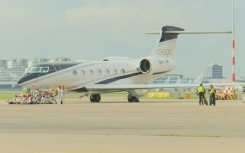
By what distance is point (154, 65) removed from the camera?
6262 cm

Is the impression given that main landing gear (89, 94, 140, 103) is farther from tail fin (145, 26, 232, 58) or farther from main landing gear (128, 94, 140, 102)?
tail fin (145, 26, 232, 58)

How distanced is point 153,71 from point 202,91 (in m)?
11.0

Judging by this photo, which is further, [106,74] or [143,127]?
[106,74]

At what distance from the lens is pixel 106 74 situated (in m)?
62.1

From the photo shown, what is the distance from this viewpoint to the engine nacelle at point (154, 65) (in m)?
62.7

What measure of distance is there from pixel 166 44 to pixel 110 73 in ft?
23.0

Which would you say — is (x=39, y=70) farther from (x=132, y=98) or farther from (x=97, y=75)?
(x=132, y=98)

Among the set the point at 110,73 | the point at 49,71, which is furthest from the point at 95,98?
the point at 49,71

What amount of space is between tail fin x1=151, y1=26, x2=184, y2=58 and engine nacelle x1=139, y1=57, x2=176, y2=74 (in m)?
1.75

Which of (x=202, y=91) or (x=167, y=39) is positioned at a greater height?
(x=167, y=39)

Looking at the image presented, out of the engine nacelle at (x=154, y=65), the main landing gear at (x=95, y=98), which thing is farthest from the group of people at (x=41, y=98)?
the engine nacelle at (x=154, y=65)

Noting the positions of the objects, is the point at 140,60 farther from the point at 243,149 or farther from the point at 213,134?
the point at 243,149

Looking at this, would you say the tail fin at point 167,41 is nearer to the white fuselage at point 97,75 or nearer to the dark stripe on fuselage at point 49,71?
the white fuselage at point 97,75

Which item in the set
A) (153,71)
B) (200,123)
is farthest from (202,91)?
(200,123)
